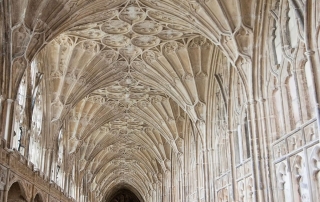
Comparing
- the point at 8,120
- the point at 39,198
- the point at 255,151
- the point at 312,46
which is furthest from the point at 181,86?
the point at 312,46

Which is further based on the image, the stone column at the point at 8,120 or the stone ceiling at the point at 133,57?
the stone ceiling at the point at 133,57

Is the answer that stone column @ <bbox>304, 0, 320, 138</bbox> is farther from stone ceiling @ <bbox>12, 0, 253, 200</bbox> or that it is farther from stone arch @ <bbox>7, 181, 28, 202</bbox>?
stone arch @ <bbox>7, 181, 28, 202</bbox>

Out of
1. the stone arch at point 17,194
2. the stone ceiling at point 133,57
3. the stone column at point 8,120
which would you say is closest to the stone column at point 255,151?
the stone ceiling at point 133,57

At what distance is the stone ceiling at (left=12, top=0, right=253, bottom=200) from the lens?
15.2 metres

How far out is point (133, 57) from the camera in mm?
22328

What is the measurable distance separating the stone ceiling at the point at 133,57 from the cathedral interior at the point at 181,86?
6cm

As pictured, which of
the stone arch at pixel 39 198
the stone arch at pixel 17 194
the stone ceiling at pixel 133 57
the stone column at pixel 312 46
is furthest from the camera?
the stone arch at pixel 39 198

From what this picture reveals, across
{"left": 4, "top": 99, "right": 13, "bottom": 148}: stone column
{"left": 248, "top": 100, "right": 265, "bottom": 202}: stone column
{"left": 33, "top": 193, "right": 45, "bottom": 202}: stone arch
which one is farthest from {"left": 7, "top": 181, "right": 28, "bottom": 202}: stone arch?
{"left": 248, "top": 100, "right": 265, "bottom": 202}: stone column

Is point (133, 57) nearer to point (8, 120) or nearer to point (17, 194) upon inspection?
point (17, 194)

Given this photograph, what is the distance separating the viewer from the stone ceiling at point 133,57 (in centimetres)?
1520

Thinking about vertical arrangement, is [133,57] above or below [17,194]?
above

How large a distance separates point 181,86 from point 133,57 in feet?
10.0

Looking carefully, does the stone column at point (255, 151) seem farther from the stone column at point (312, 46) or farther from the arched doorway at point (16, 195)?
the arched doorway at point (16, 195)

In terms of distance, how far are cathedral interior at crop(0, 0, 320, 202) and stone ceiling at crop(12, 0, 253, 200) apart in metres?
0.06
